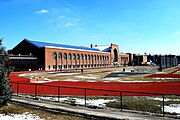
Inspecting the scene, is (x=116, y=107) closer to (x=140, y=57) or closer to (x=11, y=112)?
(x=11, y=112)

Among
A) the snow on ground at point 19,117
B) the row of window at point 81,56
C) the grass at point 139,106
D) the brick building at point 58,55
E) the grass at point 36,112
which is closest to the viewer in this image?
the snow on ground at point 19,117

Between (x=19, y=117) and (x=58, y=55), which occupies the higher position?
(x=58, y=55)

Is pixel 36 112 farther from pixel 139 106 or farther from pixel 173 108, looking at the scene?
pixel 173 108

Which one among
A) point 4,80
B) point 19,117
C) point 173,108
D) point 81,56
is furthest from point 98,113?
point 81,56

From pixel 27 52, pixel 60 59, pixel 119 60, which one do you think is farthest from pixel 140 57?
pixel 27 52

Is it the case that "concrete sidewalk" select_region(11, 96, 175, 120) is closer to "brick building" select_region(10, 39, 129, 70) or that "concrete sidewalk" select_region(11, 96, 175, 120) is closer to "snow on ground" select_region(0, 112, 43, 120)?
"snow on ground" select_region(0, 112, 43, 120)

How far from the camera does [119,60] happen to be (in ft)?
490

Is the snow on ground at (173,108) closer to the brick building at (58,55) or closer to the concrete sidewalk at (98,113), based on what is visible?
the concrete sidewalk at (98,113)

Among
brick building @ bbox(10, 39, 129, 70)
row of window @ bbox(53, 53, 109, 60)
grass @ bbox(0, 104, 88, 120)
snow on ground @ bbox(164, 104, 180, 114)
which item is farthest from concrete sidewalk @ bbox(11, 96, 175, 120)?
row of window @ bbox(53, 53, 109, 60)

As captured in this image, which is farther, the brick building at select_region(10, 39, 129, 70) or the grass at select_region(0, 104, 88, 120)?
the brick building at select_region(10, 39, 129, 70)

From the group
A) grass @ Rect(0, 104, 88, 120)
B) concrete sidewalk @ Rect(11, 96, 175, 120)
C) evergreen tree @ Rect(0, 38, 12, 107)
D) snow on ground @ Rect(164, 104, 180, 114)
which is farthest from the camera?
evergreen tree @ Rect(0, 38, 12, 107)

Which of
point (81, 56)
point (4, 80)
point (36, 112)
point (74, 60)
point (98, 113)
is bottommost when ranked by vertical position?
point (36, 112)

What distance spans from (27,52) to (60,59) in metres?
13.3

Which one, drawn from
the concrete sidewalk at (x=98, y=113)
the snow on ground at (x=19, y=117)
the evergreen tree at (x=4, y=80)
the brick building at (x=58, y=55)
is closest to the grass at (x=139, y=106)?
the concrete sidewalk at (x=98, y=113)
